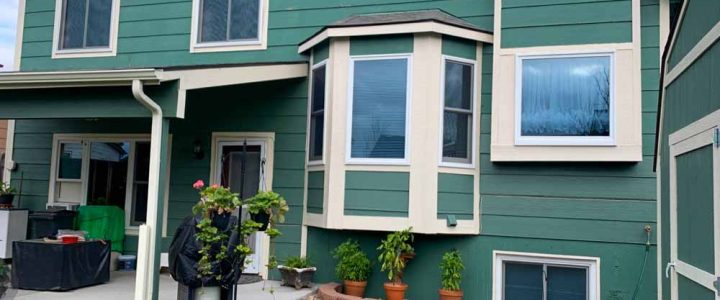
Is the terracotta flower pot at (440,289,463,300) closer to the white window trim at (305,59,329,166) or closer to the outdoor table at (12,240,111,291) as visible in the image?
the white window trim at (305,59,329,166)

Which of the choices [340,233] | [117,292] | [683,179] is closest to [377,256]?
[340,233]

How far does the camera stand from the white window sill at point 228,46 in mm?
7457

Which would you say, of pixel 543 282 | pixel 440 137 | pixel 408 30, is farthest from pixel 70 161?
pixel 543 282

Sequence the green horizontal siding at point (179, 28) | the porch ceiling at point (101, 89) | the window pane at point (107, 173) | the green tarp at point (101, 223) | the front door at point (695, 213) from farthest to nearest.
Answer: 1. the window pane at point (107, 173)
2. the green tarp at point (101, 223)
3. the green horizontal siding at point (179, 28)
4. the porch ceiling at point (101, 89)
5. the front door at point (695, 213)

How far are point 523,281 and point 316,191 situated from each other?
96.8 inches

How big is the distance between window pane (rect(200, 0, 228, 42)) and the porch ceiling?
170 cm

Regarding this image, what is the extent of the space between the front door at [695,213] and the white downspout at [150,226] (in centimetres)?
411

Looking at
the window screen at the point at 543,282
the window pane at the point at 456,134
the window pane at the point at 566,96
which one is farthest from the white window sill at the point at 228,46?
the window screen at the point at 543,282

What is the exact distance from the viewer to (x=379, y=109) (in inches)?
251

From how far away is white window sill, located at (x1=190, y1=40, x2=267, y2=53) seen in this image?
7.46 meters

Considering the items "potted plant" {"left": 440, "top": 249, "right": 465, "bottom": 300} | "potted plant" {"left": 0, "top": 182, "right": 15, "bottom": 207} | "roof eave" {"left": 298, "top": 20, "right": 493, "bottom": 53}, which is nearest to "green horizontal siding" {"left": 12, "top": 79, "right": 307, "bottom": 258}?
"potted plant" {"left": 0, "top": 182, "right": 15, "bottom": 207}

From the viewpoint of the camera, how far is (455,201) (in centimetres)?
625

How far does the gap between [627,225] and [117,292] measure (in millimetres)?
5187

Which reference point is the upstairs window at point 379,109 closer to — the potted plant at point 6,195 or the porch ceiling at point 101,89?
the porch ceiling at point 101,89
